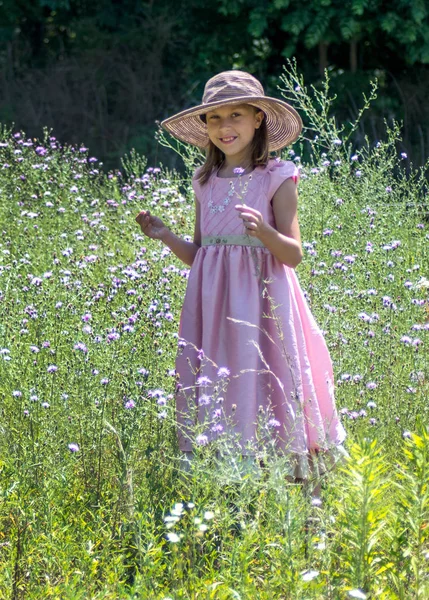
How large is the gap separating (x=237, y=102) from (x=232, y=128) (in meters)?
0.09

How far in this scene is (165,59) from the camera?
1295 cm

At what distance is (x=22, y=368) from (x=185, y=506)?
0.76m

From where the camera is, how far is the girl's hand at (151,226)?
3.45m

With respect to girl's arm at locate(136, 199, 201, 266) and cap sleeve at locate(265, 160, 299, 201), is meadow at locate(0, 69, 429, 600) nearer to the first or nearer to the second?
girl's arm at locate(136, 199, 201, 266)

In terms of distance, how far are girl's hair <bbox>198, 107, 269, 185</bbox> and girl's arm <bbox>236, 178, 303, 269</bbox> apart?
0.16m

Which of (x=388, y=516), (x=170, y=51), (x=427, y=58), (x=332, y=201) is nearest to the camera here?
(x=388, y=516)

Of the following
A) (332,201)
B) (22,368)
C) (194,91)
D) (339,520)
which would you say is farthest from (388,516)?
(194,91)

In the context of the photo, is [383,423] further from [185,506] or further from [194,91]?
[194,91]

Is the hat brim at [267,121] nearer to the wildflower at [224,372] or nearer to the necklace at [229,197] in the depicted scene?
the necklace at [229,197]

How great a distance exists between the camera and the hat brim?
11.1 feet

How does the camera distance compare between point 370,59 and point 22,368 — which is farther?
point 370,59

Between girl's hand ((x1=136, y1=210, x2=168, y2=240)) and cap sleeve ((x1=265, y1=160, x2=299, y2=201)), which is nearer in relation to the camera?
cap sleeve ((x1=265, y1=160, x2=299, y2=201))

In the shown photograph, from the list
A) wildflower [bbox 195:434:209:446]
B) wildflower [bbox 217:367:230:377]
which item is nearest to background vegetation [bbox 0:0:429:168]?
wildflower [bbox 217:367:230:377]

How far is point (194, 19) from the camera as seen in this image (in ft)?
39.8
